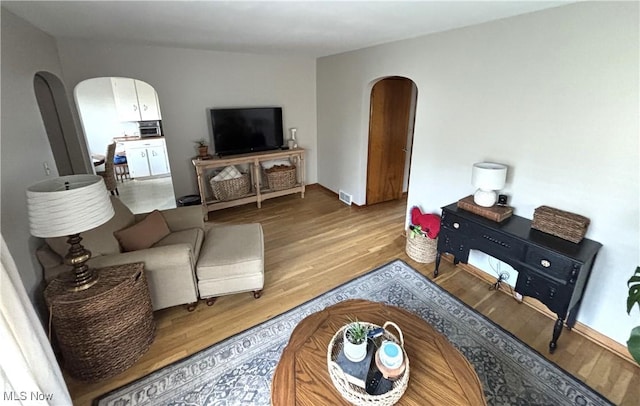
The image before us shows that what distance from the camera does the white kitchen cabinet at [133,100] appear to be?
5.95m

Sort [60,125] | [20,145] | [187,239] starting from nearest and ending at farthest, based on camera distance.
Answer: [20,145] → [187,239] → [60,125]

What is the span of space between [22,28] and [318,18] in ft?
7.41

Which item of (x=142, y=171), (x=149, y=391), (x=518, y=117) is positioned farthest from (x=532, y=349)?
(x=142, y=171)

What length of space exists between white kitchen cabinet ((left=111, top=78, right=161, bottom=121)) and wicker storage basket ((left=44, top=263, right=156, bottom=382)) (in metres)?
5.35

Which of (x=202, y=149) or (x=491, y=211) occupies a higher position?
(x=202, y=149)

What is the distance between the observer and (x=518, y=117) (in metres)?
2.28

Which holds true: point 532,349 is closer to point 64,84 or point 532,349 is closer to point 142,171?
point 64,84

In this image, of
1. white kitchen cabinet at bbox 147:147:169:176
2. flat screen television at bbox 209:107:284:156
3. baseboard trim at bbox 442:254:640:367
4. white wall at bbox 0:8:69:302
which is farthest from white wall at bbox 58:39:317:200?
baseboard trim at bbox 442:254:640:367

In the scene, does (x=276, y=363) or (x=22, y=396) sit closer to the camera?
(x=22, y=396)

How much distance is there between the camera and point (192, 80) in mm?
3936

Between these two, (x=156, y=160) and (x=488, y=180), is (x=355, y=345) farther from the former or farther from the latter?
(x=156, y=160)

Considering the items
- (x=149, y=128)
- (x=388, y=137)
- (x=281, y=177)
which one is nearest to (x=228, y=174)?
(x=281, y=177)

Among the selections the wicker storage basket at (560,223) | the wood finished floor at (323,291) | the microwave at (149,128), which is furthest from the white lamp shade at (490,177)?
the microwave at (149,128)

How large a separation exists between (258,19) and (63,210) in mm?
1900
